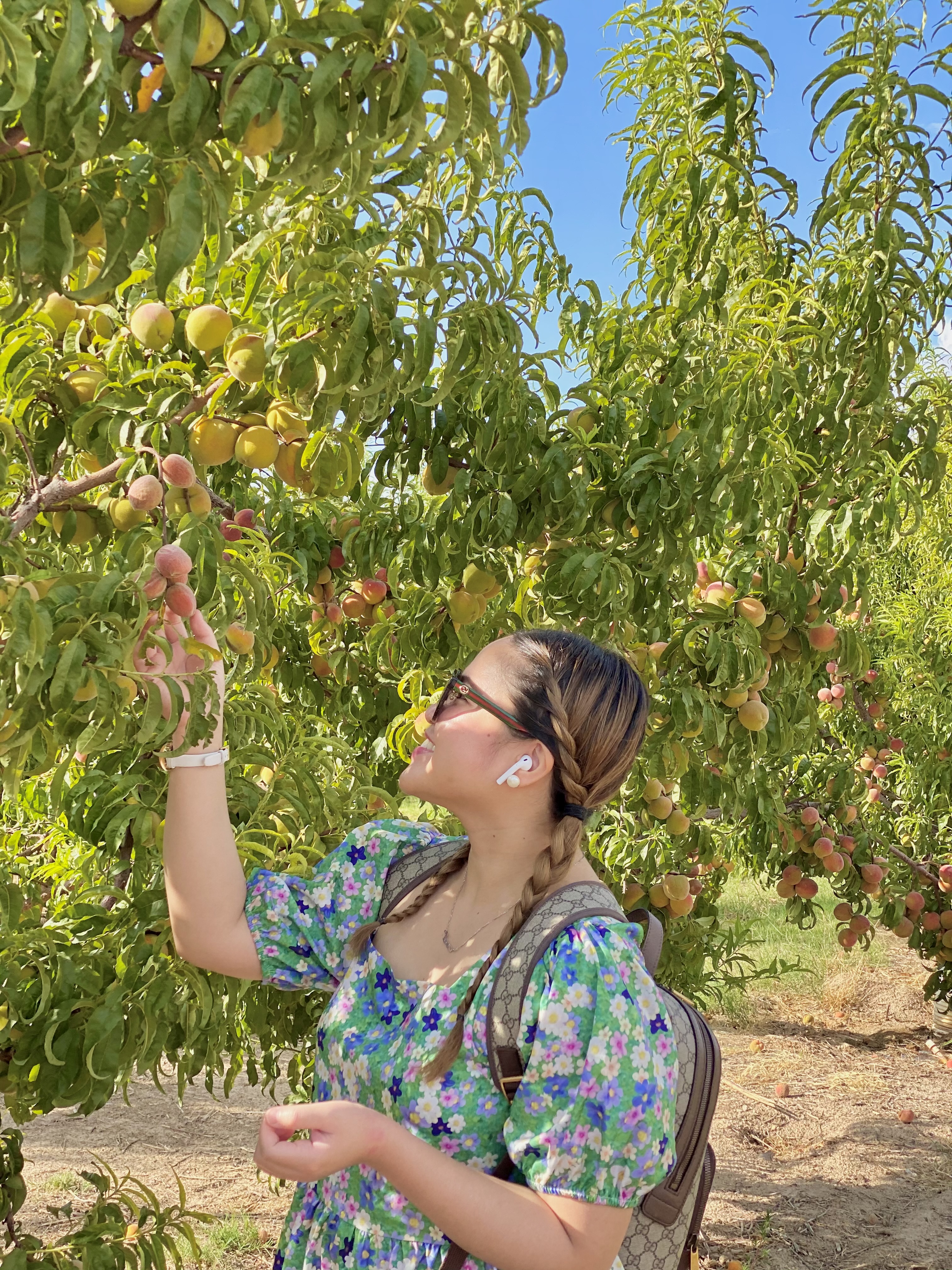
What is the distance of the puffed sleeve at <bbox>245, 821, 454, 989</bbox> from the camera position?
1536mm

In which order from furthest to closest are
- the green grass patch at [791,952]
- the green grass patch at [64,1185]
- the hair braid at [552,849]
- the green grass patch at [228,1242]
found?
the green grass patch at [791,952] → the green grass patch at [64,1185] → the green grass patch at [228,1242] → the hair braid at [552,849]

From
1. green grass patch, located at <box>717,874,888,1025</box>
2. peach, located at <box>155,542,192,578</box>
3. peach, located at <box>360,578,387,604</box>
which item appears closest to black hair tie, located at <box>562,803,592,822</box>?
peach, located at <box>155,542,192,578</box>

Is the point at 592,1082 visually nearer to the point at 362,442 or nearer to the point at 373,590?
the point at 362,442

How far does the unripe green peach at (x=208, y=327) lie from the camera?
1.49m

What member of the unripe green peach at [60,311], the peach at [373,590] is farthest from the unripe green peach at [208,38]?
the peach at [373,590]

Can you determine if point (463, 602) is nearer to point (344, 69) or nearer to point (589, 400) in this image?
point (589, 400)

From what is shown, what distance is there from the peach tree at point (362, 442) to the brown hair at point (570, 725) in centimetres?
41

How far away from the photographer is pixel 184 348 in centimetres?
165

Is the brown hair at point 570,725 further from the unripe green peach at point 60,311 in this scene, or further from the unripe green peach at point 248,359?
the unripe green peach at point 60,311

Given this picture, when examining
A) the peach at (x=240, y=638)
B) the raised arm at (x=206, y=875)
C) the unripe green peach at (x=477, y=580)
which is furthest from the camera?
the unripe green peach at (x=477, y=580)

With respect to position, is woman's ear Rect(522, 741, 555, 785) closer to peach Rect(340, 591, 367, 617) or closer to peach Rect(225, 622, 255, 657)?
peach Rect(225, 622, 255, 657)

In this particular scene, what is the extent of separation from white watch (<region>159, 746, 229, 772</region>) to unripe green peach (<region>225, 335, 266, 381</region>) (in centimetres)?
49

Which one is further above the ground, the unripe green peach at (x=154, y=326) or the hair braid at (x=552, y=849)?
the unripe green peach at (x=154, y=326)

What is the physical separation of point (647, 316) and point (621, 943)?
5.55 ft
